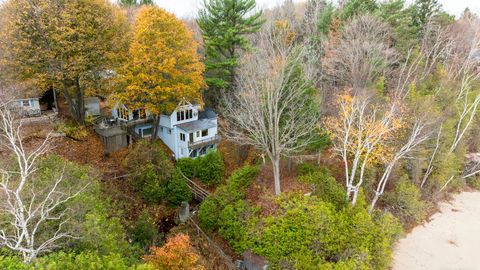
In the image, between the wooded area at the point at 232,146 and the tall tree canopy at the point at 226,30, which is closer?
the wooded area at the point at 232,146

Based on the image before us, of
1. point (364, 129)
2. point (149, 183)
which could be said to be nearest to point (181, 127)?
point (149, 183)

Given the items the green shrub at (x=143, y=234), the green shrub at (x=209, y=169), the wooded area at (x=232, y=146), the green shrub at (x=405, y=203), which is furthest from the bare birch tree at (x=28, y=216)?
the green shrub at (x=405, y=203)

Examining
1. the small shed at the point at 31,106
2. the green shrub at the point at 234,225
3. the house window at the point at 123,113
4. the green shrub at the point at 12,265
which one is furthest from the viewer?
the house window at the point at 123,113

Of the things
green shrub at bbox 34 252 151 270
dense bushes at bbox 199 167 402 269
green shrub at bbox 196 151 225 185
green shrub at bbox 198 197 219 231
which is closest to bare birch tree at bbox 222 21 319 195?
dense bushes at bbox 199 167 402 269

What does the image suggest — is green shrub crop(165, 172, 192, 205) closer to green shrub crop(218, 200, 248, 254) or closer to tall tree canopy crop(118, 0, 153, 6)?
green shrub crop(218, 200, 248, 254)

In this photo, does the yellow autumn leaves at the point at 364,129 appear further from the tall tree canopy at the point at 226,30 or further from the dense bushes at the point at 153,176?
the dense bushes at the point at 153,176

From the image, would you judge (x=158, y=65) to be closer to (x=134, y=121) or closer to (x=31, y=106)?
(x=134, y=121)
